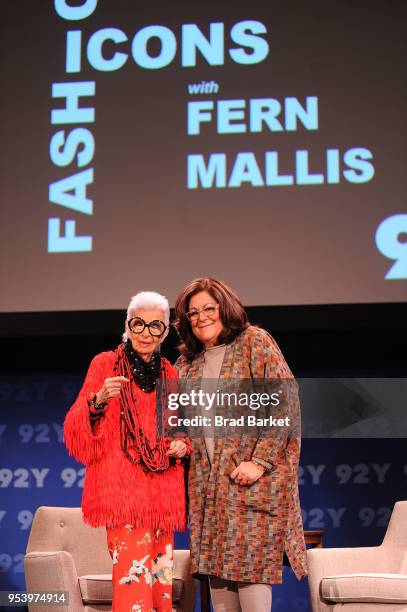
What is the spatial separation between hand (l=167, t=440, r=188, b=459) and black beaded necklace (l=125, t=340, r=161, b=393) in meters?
0.18

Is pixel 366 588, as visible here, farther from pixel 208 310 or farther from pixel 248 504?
pixel 208 310

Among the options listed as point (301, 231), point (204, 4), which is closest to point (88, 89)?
point (204, 4)

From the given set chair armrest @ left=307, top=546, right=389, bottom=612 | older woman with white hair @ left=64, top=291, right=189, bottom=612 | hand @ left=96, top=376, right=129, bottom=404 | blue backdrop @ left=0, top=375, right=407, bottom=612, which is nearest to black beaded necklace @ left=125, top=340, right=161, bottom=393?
older woman with white hair @ left=64, top=291, right=189, bottom=612

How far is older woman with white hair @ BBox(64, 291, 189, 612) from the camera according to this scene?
2.31 metres

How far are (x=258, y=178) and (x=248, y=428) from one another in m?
2.16

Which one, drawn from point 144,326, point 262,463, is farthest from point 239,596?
point 144,326

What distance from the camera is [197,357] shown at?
256cm

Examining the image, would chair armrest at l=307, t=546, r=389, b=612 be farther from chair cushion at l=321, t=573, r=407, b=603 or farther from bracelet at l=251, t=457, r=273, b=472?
bracelet at l=251, t=457, r=273, b=472

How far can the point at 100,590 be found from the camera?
3434mm

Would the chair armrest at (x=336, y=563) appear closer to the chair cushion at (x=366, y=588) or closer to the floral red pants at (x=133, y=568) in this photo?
the chair cushion at (x=366, y=588)

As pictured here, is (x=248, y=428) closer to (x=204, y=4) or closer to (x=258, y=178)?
(x=258, y=178)

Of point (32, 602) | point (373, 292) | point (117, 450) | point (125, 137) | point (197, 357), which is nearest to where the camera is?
point (117, 450)

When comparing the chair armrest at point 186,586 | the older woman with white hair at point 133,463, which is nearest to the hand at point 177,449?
the older woman with white hair at point 133,463

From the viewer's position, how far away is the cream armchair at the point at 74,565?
345 cm
